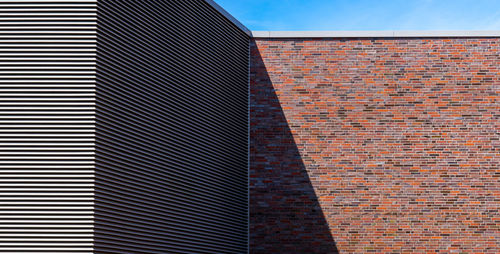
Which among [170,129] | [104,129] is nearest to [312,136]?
[170,129]

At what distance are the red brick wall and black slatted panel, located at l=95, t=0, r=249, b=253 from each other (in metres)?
0.69

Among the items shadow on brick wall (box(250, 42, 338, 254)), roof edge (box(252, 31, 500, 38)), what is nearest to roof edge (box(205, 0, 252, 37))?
roof edge (box(252, 31, 500, 38))

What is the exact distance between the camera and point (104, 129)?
30.6ft

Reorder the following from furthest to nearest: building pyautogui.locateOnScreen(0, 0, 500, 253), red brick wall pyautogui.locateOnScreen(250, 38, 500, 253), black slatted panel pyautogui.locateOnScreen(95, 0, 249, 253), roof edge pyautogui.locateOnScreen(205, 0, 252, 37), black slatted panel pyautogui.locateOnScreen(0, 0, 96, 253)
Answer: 1. red brick wall pyautogui.locateOnScreen(250, 38, 500, 253)
2. roof edge pyautogui.locateOnScreen(205, 0, 252, 37)
3. building pyautogui.locateOnScreen(0, 0, 500, 253)
4. black slatted panel pyautogui.locateOnScreen(95, 0, 249, 253)
5. black slatted panel pyautogui.locateOnScreen(0, 0, 96, 253)

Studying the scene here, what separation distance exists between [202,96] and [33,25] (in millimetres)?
3917

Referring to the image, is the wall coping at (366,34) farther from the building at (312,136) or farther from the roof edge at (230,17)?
the roof edge at (230,17)

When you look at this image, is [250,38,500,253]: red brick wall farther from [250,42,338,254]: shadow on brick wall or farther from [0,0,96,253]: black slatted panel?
[0,0,96,253]: black slatted panel

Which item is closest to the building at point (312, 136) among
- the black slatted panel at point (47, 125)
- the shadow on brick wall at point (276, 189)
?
the shadow on brick wall at point (276, 189)

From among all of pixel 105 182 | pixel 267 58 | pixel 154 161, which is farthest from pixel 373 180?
pixel 105 182

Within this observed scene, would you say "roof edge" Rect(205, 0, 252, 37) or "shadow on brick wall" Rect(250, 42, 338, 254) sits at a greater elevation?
"roof edge" Rect(205, 0, 252, 37)

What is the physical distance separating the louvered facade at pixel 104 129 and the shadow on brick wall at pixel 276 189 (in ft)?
5.45

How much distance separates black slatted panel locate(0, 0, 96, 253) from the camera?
8805mm

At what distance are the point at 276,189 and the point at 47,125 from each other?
6.12 meters

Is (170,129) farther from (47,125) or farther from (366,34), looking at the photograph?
(366,34)
